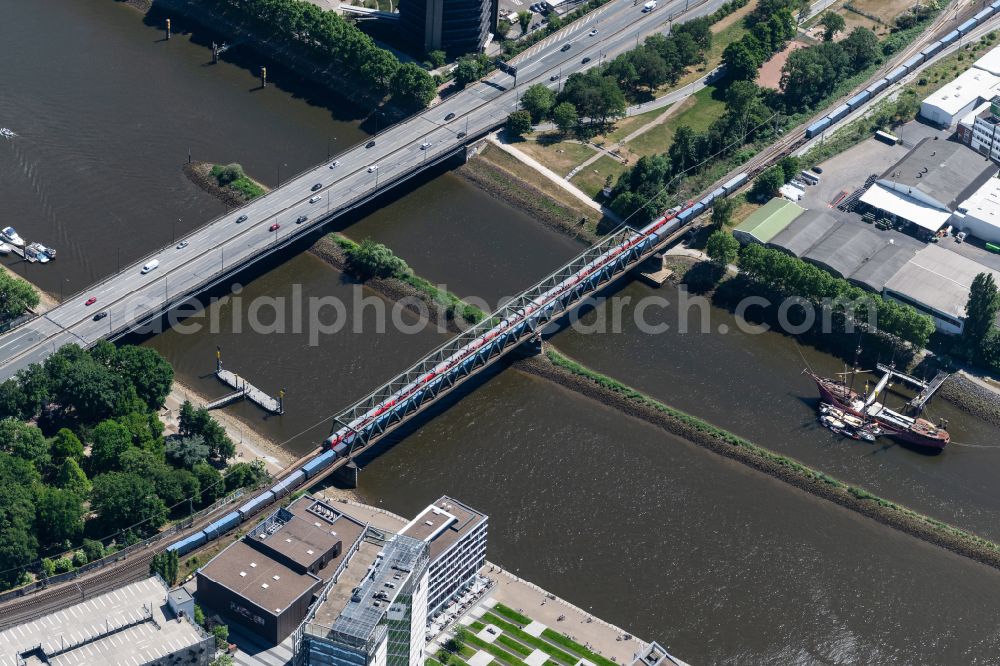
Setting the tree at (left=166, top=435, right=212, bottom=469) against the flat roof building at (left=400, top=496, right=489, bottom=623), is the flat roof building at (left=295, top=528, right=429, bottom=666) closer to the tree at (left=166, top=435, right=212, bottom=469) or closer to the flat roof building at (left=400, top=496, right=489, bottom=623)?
the flat roof building at (left=400, top=496, right=489, bottom=623)

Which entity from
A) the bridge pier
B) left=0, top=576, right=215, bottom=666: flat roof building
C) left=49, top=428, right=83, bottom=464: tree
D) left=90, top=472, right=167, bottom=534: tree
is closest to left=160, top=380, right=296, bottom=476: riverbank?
the bridge pier

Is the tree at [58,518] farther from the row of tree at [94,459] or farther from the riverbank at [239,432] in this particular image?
the riverbank at [239,432]

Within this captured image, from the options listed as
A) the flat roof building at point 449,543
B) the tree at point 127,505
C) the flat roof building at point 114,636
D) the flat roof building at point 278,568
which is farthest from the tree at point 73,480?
the flat roof building at point 449,543

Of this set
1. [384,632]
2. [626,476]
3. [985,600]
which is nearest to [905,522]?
[985,600]

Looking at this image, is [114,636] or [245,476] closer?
[114,636]

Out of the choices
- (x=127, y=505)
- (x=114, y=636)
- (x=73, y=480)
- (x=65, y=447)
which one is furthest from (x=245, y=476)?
(x=114, y=636)

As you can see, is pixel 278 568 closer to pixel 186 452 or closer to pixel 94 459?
pixel 186 452

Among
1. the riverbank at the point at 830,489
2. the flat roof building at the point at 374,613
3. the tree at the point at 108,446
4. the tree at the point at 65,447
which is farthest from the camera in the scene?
the riverbank at the point at 830,489
